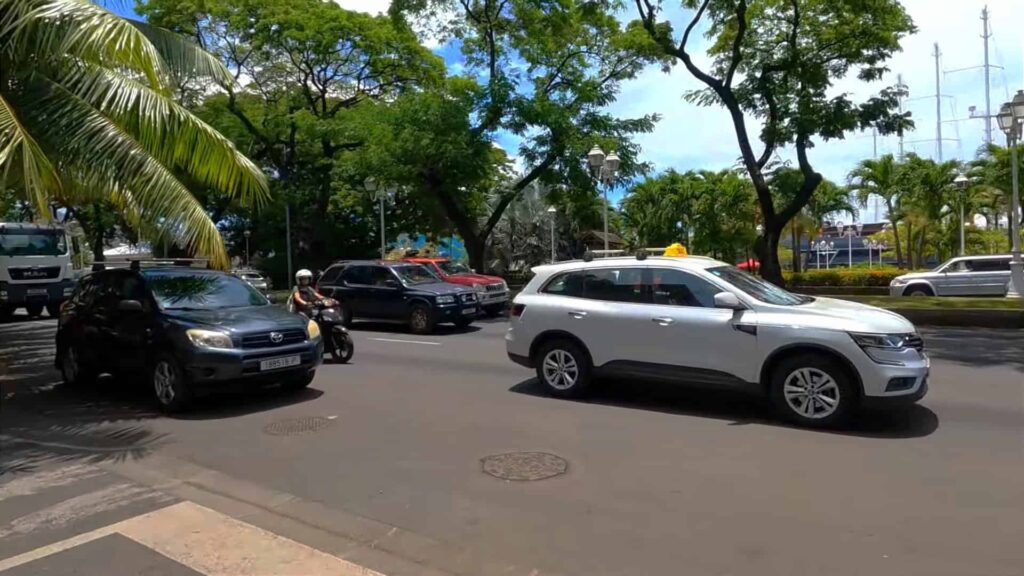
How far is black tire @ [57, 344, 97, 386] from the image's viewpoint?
10.1m

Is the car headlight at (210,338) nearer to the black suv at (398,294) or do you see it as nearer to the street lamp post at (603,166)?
the black suv at (398,294)

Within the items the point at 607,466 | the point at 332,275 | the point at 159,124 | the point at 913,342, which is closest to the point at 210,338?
the point at 159,124

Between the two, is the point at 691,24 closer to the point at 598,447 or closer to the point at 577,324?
the point at 577,324

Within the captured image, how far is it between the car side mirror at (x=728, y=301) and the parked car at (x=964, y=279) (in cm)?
1867

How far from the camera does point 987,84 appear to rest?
77625mm

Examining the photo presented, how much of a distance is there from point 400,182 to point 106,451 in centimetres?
1776

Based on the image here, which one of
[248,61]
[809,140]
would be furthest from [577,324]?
[248,61]

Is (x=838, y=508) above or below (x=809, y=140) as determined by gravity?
below

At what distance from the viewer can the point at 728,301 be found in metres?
7.29

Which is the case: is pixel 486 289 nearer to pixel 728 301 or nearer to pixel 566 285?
pixel 566 285

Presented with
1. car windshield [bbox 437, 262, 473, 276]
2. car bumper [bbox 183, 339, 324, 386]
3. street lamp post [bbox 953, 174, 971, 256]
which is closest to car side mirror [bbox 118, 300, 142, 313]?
car bumper [bbox 183, 339, 324, 386]

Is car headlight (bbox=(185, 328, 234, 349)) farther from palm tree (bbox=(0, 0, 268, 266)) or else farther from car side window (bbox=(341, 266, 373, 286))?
car side window (bbox=(341, 266, 373, 286))

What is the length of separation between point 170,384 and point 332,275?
33.2 feet

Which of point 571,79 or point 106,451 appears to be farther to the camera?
point 571,79
